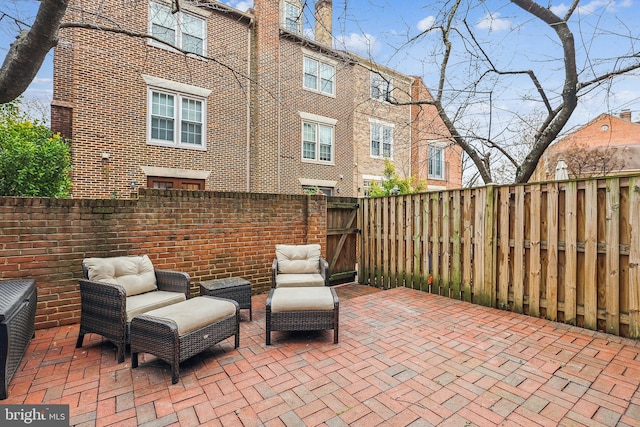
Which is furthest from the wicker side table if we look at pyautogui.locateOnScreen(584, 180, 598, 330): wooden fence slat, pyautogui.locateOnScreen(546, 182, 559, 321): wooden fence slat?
pyautogui.locateOnScreen(584, 180, 598, 330): wooden fence slat

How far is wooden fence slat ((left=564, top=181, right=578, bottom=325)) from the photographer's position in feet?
11.9

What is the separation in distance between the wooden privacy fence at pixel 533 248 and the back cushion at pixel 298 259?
6.16ft

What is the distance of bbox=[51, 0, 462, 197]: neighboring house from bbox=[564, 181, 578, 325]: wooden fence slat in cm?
334

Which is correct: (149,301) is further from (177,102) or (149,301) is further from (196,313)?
(177,102)

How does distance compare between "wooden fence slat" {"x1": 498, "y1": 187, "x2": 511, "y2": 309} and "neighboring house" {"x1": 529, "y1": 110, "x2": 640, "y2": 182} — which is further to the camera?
"neighboring house" {"x1": 529, "y1": 110, "x2": 640, "y2": 182}

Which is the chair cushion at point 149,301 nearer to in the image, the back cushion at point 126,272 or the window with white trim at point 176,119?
the back cushion at point 126,272

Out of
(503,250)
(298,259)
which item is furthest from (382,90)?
(298,259)

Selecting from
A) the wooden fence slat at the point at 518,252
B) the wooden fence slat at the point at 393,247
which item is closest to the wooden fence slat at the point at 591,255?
the wooden fence slat at the point at 518,252

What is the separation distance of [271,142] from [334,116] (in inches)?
142

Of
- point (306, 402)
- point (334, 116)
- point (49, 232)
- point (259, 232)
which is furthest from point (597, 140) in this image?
point (49, 232)

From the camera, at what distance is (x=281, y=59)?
11.4 metres

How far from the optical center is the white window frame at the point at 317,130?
40.7ft

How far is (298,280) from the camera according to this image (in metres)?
4.22

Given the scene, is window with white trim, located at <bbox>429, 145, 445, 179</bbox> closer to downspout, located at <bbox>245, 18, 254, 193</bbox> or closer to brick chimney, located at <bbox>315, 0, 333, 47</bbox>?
brick chimney, located at <bbox>315, 0, 333, 47</bbox>
